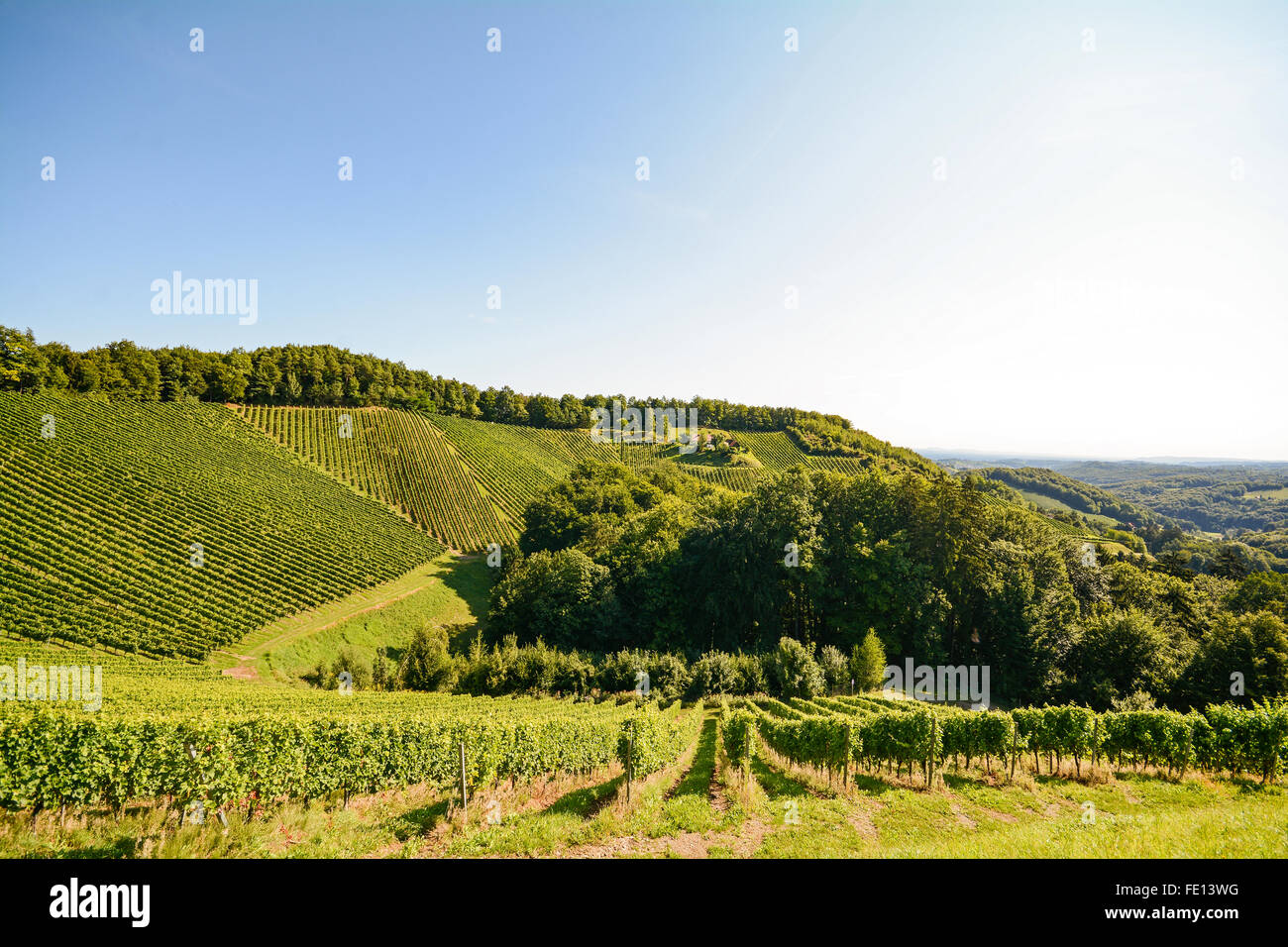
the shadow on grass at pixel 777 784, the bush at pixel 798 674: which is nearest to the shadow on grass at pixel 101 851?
the shadow on grass at pixel 777 784

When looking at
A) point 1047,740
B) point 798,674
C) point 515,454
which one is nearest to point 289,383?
point 515,454

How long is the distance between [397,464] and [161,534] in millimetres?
39497

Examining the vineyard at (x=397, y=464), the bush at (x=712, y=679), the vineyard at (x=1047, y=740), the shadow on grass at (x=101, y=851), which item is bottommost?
the bush at (x=712, y=679)

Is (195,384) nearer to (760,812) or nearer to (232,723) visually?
(232,723)

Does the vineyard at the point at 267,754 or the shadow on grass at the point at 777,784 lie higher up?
the vineyard at the point at 267,754

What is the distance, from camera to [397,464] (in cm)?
7875

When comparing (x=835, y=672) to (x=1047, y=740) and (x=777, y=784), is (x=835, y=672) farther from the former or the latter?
(x=777, y=784)

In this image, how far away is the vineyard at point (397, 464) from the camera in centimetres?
6831

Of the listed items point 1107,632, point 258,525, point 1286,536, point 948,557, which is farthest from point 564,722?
point 1286,536

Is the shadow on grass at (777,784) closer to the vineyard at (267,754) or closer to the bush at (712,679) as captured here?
the vineyard at (267,754)

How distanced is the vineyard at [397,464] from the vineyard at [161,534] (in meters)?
5.48

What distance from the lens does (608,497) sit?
6688 centimetres

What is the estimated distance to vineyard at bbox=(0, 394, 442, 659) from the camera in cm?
3173

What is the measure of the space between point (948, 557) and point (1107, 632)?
9.95m
